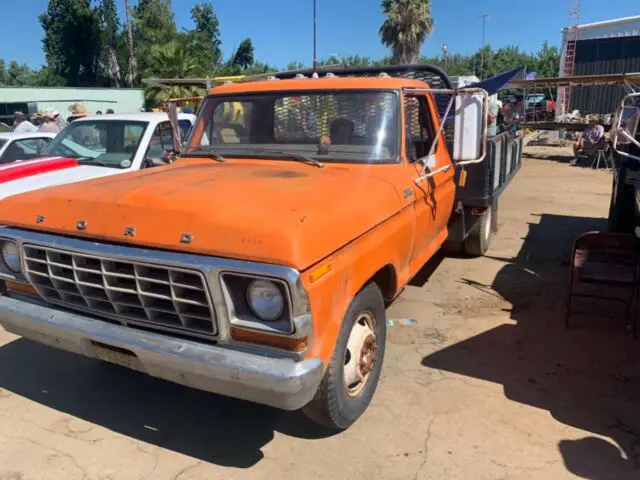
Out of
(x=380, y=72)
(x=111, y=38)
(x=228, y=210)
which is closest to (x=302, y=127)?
(x=380, y=72)

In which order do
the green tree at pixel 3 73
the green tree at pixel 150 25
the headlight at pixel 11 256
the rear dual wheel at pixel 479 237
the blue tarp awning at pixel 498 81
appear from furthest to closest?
the green tree at pixel 3 73 → the green tree at pixel 150 25 → the rear dual wheel at pixel 479 237 → the blue tarp awning at pixel 498 81 → the headlight at pixel 11 256

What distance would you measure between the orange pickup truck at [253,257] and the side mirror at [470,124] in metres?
0.01

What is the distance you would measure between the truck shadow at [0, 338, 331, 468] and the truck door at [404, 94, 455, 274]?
5.42 feet

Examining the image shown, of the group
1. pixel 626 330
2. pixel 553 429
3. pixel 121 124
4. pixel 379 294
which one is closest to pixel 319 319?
pixel 379 294

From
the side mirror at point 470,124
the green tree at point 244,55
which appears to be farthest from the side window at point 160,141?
the green tree at point 244,55

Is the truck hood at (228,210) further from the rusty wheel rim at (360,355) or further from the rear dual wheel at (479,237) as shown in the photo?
the rear dual wheel at (479,237)

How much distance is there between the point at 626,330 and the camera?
181 inches

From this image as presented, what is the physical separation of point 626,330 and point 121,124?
617cm

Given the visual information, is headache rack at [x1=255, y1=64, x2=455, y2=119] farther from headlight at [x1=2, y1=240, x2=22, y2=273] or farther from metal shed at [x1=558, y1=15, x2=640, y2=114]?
metal shed at [x1=558, y1=15, x2=640, y2=114]

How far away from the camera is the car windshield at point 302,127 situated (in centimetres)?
389

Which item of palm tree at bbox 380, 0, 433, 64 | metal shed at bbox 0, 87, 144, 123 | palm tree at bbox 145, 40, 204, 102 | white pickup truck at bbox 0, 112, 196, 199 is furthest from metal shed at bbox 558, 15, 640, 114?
white pickup truck at bbox 0, 112, 196, 199

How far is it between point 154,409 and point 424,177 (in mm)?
2573

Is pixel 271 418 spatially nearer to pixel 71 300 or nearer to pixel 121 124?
pixel 71 300

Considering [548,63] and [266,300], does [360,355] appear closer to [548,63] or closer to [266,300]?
[266,300]
